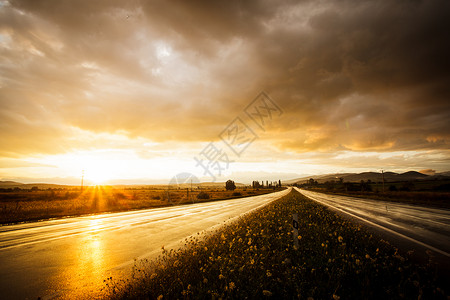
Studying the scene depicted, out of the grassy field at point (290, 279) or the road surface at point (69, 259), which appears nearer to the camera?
the grassy field at point (290, 279)

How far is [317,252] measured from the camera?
16.5 feet

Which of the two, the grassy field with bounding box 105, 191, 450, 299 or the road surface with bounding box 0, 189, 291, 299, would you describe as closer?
the grassy field with bounding box 105, 191, 450, 299

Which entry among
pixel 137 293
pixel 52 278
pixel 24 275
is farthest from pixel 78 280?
pixel 137 293

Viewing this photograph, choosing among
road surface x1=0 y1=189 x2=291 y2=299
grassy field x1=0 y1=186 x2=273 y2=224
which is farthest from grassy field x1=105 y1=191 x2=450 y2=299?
grassy field x1=0 y1=186 x2=273 y2=224

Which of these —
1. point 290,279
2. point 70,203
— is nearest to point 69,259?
point 290,279

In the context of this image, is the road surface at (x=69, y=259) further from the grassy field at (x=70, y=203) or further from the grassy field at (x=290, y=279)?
the grassy field at (x=70, y=203)

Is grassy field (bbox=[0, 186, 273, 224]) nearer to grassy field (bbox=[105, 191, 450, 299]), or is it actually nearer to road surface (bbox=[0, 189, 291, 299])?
road surface (bbox=[0, 189, 291, 299])

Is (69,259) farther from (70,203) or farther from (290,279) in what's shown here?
(70,203)

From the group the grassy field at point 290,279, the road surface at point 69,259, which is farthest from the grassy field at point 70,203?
the grassy field at point 290,279

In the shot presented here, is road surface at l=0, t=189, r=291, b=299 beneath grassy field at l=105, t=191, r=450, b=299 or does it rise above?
beneath

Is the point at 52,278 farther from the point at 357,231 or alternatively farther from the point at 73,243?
the point at 357,231

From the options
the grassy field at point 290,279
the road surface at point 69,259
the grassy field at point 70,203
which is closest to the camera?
the grassy field at point 290,279

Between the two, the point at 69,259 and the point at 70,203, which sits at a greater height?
the point at 69,259

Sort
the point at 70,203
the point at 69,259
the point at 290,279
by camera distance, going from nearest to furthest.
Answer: the point at 290,279, the point at 69,259, the point at 70,203
